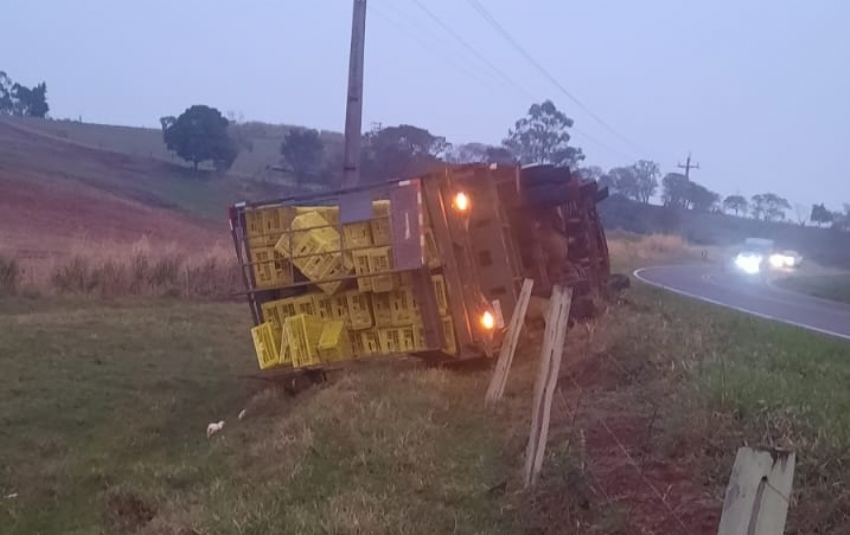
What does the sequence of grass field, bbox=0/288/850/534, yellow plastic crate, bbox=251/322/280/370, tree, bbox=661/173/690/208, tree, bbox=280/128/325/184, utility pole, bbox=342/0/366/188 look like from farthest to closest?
tree, bbox=661/173/690/208 → tree, bbox=280/128/325/184 → utility pole, bbox=342/0/366/188 → yellow plastic crate, bbox=251/322/280/370 → grass field, bbox=0/288/850/534

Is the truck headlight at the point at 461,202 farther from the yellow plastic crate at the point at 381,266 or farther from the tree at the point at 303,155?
the tree at the point at 303,155

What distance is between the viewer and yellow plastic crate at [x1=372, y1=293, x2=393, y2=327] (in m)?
11.9

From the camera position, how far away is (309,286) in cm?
1227

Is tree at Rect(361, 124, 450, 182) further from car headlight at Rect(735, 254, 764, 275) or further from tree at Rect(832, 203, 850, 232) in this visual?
tree at Rect(832, 203, 850, 232)

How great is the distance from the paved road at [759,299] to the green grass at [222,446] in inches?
446

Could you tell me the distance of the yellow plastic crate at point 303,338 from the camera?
38.9 ft

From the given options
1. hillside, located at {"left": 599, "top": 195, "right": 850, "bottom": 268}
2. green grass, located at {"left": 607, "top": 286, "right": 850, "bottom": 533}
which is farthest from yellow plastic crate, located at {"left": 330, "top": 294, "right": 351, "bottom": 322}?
hillside, located at {"left": 599, "top": 195, "right": 850, "bottom": 268}

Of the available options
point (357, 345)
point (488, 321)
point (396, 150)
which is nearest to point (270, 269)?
point (357, 345)

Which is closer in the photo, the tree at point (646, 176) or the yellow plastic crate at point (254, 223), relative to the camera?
the yellow plastic crate at point (254, 223)

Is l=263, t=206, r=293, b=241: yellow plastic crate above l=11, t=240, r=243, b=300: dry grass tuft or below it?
above

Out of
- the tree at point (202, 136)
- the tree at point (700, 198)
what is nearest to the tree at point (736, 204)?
the tree at point (700, 198)

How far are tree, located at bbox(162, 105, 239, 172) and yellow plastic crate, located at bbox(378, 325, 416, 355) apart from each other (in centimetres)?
5903

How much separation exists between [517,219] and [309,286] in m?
3.17

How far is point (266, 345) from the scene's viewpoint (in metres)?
12.4
